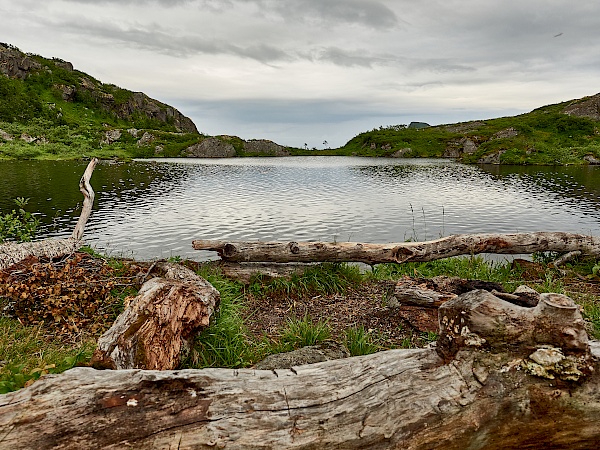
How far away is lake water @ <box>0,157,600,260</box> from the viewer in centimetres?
2016

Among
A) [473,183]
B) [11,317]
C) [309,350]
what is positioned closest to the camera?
[309,350]

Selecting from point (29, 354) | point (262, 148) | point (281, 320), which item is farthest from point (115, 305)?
point (262, 148)

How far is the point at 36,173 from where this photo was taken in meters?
44.2

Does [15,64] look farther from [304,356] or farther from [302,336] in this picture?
[304,356]

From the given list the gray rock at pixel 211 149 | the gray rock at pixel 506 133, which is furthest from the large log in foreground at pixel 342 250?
the gray rock at pixel 211 149

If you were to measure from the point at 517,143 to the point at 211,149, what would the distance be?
64.3 m

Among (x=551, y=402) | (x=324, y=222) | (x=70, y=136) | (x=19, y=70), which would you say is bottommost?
(x=324, y=222)

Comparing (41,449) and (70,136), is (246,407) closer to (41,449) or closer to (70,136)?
(41,449)

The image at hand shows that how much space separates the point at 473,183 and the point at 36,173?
145 ft

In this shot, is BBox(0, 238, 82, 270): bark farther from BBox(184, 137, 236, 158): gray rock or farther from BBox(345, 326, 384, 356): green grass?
BBox(184, 137, 236, 158): gray rock

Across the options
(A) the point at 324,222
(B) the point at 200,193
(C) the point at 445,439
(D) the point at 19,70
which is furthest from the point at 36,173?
(D) the point at 19,70

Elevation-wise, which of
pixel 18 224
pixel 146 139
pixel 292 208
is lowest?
pixel 292 208

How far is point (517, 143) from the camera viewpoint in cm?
7575

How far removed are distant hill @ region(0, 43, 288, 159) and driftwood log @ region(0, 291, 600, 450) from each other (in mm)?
74507
